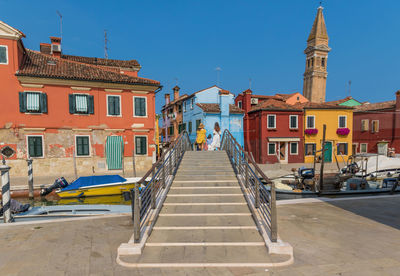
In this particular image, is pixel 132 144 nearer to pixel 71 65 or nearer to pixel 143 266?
pixel 71 65

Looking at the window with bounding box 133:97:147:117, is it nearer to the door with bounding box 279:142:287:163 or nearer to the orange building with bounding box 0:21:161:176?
the orange building with bounding box 0:21:161:176

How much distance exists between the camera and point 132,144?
63.5 feet

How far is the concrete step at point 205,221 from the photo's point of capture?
17.3 feet

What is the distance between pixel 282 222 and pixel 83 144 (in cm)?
1707

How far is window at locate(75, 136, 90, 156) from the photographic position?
18.0 metres

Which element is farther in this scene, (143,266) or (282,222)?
(282,222)

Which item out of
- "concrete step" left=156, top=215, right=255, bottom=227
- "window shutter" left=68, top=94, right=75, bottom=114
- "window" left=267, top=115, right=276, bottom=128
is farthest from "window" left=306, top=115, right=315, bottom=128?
"window shutter" left=68, top=94, right=75, bottom=114

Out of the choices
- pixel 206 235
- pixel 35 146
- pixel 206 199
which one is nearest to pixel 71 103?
pixel 35 146

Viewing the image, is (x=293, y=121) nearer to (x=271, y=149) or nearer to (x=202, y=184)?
(x=271, y=149)

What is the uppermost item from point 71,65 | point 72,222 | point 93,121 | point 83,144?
point 71,65

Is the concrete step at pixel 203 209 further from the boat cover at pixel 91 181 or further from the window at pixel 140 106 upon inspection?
the window at pixel 140 106

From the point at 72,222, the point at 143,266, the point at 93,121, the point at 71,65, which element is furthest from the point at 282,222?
the point at 71,65

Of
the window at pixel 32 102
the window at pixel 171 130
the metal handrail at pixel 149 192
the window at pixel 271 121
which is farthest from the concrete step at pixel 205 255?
the window at pixel 171 130

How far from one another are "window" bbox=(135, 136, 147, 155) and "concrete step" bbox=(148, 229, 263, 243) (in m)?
15.3
